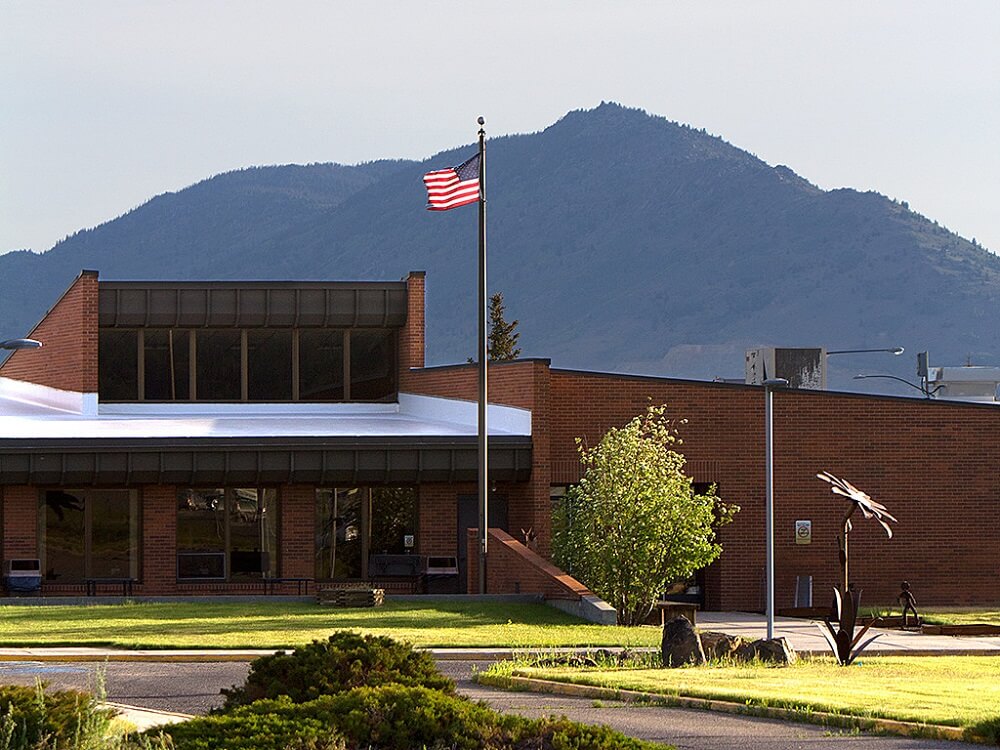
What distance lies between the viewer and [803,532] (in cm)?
3838

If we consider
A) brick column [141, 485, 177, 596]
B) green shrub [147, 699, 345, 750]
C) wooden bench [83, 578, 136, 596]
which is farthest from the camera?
brick column [141, 485, 177, 596]

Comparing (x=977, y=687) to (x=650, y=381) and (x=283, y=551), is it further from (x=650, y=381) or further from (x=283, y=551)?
(x=283, y=551)

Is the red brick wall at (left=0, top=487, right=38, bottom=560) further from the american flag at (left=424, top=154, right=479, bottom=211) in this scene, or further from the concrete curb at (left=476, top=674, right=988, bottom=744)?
the concrete curb at (left=476, top=674, right=988, bottom=744)

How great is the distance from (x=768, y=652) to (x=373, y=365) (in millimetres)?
23461

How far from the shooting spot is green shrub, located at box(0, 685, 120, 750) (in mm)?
11131

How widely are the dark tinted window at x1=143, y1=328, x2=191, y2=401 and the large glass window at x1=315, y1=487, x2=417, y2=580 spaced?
22.9 feet

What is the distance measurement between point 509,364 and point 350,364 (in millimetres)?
7359

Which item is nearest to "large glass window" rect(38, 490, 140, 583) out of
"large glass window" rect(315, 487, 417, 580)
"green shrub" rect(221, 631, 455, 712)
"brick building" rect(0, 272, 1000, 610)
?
"brick building" rect(0, 272, 1000, 610)

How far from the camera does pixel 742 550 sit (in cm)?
3806

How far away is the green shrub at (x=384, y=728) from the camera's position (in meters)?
11.0

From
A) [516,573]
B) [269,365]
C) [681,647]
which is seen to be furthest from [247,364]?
[681,647]

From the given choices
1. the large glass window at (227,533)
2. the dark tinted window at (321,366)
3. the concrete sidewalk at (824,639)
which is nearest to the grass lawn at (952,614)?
the concrete sidewalk at (824,639)

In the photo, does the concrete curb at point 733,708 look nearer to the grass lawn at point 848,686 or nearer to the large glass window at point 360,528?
the grass lawn at point 848,686

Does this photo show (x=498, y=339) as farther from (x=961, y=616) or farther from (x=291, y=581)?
(x=961, y=616)
